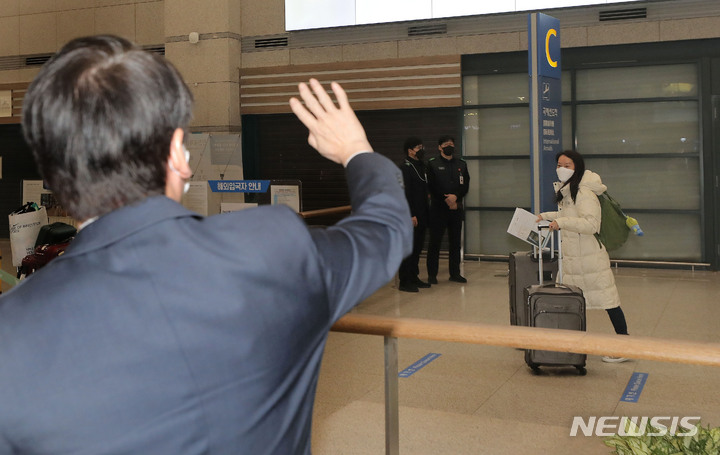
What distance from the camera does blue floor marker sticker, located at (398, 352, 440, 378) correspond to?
560 centimetres

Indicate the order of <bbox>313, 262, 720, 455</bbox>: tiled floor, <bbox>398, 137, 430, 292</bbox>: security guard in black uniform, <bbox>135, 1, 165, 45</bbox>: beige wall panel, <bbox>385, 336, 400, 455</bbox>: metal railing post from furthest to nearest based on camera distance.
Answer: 1. <bbox>135, 1, 165, 45</bbox>: beige wall panel
2. <bbox>398, 137, 430, 292</bbox>: security guard in black uniform
3. <bbox>313, 262, 720, 455</bbox>: tiled floor
4. <bbox>385, 336, 400, 455</bbox>: metal railing post

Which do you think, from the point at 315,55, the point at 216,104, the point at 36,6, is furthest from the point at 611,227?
the point at 36,6

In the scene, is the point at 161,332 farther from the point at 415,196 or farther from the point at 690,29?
the point at 690,29

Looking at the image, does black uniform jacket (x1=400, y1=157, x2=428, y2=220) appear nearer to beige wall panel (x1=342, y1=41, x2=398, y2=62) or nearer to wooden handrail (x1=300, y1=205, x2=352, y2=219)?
wooden handrail (x1=300, y1=205, x2=352, y2=219)

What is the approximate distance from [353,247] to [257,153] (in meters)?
12.1

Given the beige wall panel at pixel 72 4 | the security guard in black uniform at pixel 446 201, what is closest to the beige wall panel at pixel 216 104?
the beige wall panel at pixel 72 4

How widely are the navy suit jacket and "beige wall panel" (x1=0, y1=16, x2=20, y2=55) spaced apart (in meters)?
14.8

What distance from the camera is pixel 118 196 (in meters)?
0.98

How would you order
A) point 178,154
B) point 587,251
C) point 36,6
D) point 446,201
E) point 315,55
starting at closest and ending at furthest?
1. point 178,154
2. point 587,251
3. point 446,201
4. point 315,55
5. point 36,6

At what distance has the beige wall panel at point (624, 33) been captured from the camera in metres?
10.3

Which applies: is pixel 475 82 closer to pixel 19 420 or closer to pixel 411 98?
pixel 411 98

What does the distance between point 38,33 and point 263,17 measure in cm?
440

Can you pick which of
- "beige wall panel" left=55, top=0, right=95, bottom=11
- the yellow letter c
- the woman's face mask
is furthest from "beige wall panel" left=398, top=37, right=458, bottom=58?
"beige wall panel" left=55, top=0, right=95, bottom=11

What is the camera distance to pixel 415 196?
952 centimetres
